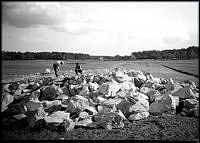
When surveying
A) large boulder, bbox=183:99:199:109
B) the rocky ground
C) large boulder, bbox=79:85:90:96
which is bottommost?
the rocky ground

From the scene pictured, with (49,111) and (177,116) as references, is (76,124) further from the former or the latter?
(177,116)

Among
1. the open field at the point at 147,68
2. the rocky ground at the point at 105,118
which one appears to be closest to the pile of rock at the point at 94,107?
the rocky ground at the point at 105,118

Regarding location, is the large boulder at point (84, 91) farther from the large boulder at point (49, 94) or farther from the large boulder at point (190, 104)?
the large boulder at point (190, 104)

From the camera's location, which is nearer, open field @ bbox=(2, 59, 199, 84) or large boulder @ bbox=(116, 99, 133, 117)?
large boulder @ bbox=(116, 99, 133, 117)

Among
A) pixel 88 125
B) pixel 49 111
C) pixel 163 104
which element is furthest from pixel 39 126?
pixel 163 104

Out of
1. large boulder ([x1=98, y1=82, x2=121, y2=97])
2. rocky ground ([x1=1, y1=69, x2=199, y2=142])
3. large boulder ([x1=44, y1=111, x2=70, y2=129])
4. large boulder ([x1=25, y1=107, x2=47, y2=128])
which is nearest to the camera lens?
rocky ground ([x1=1, y1=69, x2=199, y2=142])

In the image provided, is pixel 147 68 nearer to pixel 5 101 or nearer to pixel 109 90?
pixel 109 90

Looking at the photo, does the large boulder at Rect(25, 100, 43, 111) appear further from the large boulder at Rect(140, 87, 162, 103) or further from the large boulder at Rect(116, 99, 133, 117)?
the large boulder at Rect(140, 87, 162, 103)

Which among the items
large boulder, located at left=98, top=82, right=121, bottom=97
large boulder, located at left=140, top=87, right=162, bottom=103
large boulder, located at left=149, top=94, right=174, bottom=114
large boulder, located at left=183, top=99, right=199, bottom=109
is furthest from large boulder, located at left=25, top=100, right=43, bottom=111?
large boulder, located at left=183, top=99, right=199, bottom=109

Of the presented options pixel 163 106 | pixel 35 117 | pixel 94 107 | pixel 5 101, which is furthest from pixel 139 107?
pixel 5 101

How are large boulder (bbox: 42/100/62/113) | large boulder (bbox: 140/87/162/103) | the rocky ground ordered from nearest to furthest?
1. the rocky ground
2. large boulder (bbox: 42/100/62/113)
3. large boulder (bbox: 140/87/162/103)

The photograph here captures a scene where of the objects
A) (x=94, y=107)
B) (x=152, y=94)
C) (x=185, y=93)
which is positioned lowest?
(x=94, y=107)

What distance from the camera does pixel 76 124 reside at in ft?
13.6

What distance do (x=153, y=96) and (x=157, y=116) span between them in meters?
1.17
